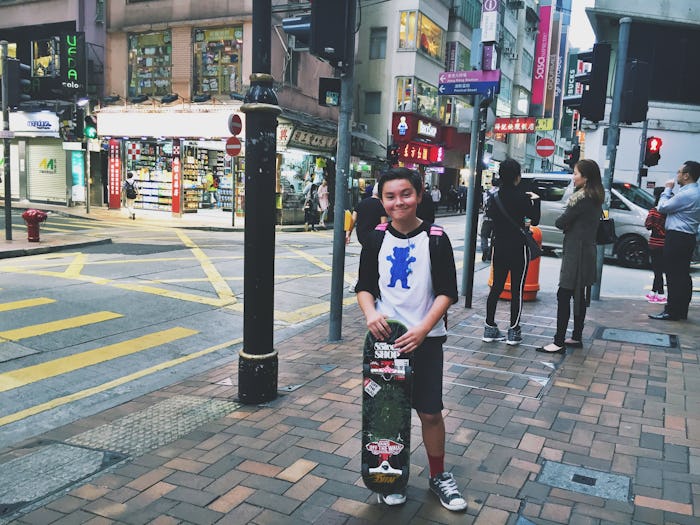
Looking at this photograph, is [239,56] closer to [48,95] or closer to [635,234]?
[48,95]

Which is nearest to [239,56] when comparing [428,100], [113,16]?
[113,16]

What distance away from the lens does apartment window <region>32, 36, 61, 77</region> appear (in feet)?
81.0

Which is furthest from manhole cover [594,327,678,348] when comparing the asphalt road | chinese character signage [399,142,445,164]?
chinese character signage [399,142,445,164]

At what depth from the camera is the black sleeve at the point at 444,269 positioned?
2.86 metres

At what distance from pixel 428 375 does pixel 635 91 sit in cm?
716

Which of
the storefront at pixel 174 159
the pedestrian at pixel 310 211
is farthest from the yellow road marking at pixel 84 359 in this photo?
the storefront at pixel 174 159

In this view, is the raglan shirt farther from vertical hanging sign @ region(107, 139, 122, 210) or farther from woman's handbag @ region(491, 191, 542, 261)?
vertical hanging sign @ region(107, 139, 122, 210)

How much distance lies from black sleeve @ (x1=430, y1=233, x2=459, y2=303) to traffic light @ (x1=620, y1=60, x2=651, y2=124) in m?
6.78

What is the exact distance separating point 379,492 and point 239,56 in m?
21.6

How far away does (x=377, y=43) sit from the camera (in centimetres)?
3344

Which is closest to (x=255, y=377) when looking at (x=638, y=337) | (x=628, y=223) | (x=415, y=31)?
(x=638, y=337)

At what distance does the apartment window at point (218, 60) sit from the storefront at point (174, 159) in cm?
118

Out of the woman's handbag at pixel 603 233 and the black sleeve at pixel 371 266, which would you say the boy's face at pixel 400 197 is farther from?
the woman's handbag at pixel 603 233

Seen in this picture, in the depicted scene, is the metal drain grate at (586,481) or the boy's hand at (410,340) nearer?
the boy's hand at (410,340)
